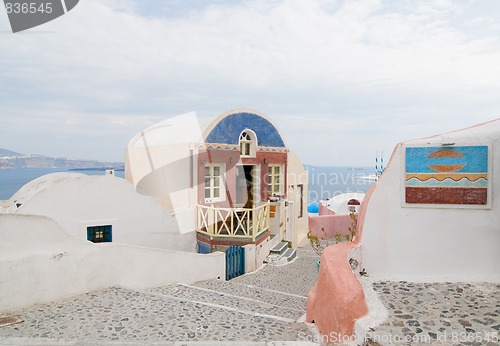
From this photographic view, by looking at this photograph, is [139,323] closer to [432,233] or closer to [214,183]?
[432,233]

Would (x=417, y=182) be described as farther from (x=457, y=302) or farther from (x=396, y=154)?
(x=457, y=302)

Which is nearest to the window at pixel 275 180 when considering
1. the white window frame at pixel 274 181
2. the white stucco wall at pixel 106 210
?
the white window frame at pixel 274 181

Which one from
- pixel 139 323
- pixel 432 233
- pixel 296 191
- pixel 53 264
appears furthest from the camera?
pixel 296 191

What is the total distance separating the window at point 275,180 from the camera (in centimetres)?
1562

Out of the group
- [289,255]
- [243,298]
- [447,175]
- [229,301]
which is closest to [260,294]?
[243,298]

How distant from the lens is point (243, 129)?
13.9m

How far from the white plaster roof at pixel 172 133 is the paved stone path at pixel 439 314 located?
9.00 metres

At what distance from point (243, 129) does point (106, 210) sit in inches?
255

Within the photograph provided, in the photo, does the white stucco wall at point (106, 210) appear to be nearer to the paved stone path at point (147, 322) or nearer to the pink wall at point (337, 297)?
the paved stone path at point (147, 322)

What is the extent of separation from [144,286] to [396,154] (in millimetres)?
5654

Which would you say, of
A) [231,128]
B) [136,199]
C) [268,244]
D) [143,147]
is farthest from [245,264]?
[143,147]

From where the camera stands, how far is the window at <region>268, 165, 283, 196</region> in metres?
15.6

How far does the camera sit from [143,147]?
1431 centimetres

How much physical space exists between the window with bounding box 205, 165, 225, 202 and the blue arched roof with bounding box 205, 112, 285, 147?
105 centimetres
